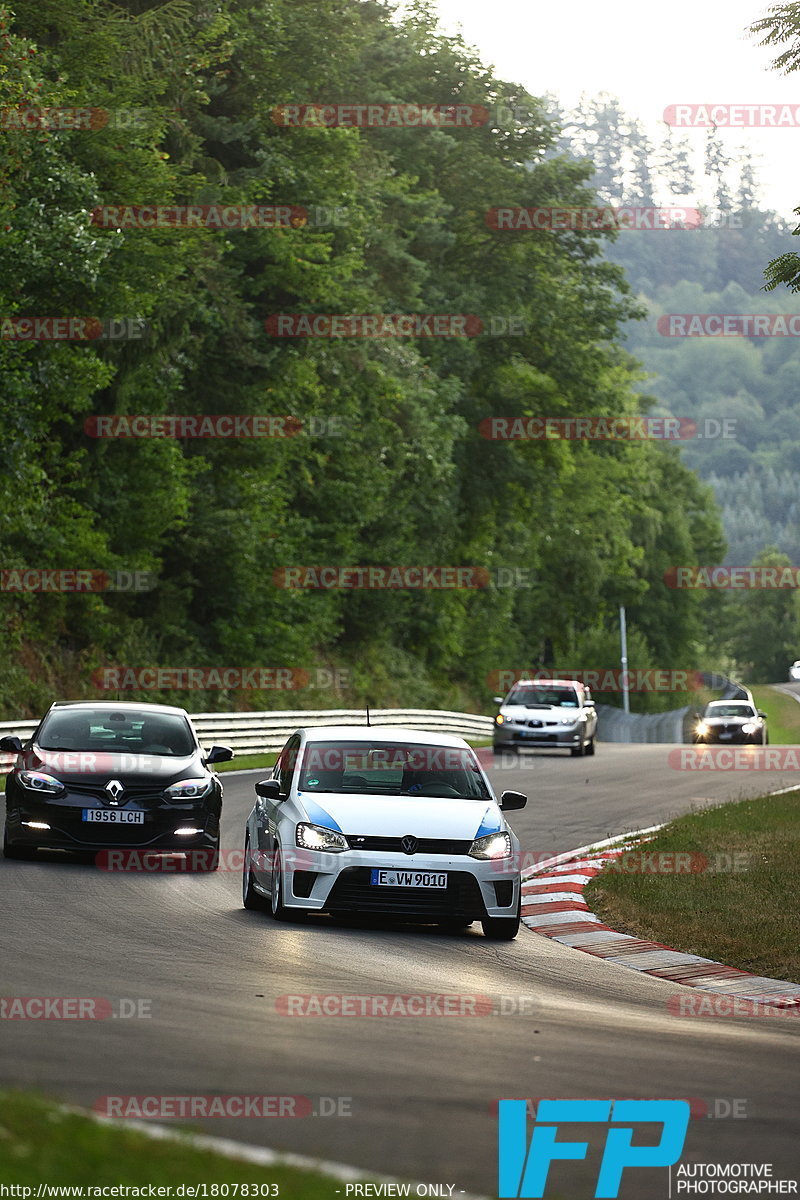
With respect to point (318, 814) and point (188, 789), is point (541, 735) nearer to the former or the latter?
point (188, 789)

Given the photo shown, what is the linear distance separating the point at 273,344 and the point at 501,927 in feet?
102

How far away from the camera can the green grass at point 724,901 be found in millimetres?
12219

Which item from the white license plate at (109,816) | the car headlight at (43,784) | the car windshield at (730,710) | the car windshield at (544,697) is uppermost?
the car headlight at (43,784)

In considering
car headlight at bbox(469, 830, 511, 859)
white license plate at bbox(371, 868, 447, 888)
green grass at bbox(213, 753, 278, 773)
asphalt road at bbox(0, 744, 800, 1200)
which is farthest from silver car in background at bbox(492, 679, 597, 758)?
white license plate at bbox(371, 868, 447, 888)

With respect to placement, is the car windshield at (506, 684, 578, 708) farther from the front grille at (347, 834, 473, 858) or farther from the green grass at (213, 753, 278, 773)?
the front grille at (347, 834, 473, 858)

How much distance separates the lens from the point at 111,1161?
487 centimetres

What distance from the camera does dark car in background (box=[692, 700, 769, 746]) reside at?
5031 cm

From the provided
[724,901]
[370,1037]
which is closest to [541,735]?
[724,901]

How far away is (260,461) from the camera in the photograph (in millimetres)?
43469

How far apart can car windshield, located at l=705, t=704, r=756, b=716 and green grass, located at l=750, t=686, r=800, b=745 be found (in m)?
59.6

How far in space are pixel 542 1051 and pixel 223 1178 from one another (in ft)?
10.4

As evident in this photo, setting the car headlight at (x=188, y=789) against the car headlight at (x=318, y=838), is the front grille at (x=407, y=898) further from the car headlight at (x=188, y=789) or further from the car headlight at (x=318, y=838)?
A: the car headlight at (x=188, y=789)

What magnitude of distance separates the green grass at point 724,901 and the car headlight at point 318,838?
2562mm

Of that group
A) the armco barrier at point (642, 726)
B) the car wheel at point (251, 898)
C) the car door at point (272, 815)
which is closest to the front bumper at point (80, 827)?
the car door at point (272, 815)
